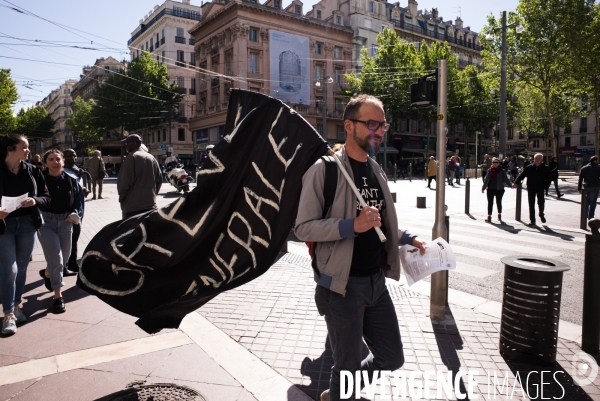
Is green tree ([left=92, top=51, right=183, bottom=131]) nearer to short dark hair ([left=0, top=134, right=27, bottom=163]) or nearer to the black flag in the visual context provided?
short dark hair ([left=0, top=134, right=27, bottom=163])

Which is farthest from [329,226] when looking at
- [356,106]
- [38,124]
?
[38,124]

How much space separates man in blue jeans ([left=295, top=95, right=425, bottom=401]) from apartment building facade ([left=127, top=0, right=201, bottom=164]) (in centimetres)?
5343

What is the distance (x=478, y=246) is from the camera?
8.80m

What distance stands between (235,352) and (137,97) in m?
48.3

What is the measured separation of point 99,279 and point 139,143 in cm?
335

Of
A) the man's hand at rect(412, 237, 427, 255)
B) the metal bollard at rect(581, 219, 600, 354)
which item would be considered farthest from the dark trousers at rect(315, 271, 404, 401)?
the metal bollard at rect(581, 219, 600, 354)

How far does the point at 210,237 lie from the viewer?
2.95 meters

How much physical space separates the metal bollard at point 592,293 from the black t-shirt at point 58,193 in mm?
5471

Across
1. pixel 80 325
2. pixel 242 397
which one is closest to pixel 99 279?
pixel 242 397

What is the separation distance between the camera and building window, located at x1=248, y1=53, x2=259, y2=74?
44.6 meters

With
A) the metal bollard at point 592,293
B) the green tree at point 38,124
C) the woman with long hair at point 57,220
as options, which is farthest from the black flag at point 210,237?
the green tree at point 38,124

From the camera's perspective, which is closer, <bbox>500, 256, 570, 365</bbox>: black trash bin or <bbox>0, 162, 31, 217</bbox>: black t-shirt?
<bbox>500, 256, 570, 365</bbox>: black trash bin

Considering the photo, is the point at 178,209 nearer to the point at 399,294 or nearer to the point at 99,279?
the point at 99,279

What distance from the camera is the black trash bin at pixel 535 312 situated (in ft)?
12.2
